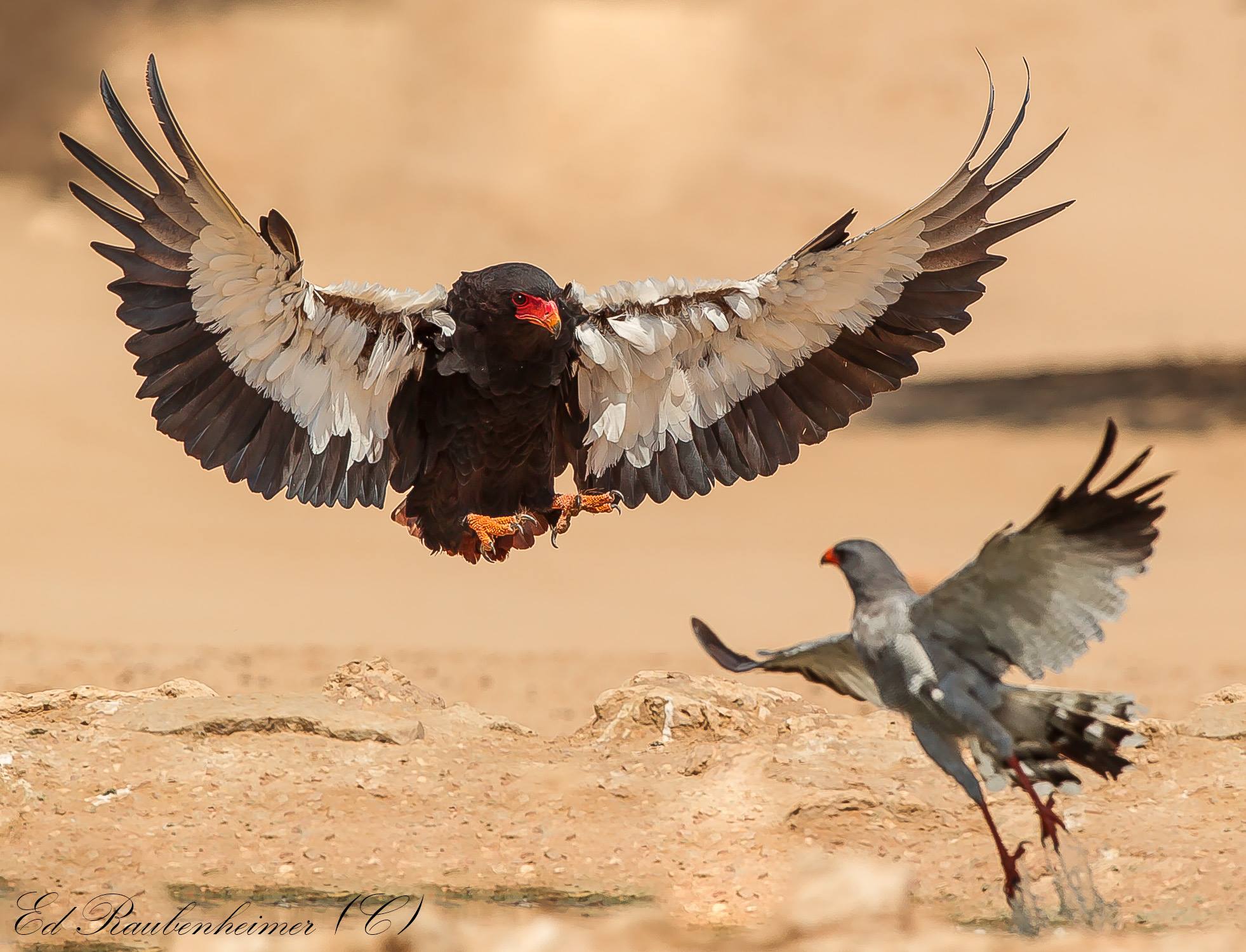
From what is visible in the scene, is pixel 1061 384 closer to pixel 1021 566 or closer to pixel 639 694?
pixel 639 694

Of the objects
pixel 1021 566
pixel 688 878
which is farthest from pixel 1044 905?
pixel 1021 566

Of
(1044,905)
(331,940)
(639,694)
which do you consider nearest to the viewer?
(331,940)

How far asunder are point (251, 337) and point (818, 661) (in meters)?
2.65

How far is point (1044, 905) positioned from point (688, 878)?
1.43 metres

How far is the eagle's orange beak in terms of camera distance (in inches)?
213

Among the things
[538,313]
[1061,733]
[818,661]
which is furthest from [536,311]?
[1061,733]

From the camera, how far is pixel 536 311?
5.41 meters

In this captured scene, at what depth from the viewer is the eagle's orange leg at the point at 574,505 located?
6055 mm

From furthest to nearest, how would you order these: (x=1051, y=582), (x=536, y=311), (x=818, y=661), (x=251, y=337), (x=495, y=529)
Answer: (x=495, y=529)
(x=251, y=337)
(x=536, y=311)
(x=818, y=661)
(x=1051, y=582)

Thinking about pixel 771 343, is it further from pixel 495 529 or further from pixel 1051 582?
pixel 1051 582

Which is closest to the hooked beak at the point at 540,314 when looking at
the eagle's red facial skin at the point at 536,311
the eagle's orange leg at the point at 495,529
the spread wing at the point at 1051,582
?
the eagle's red facial skin at the point at 536,311

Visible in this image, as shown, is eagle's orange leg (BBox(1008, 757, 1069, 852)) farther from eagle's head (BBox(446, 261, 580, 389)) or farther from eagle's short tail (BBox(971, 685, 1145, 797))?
eagle's head (BBox(446, 261, 580, 389))

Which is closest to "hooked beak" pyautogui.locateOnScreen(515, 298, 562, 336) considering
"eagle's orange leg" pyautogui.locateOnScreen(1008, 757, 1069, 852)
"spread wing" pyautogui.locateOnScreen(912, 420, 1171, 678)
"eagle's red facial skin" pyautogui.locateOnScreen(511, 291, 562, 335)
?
"eagle's red facial skin" pyautogui.locateOnScreen(511, 291, 562, 335)

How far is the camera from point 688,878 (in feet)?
18.7
